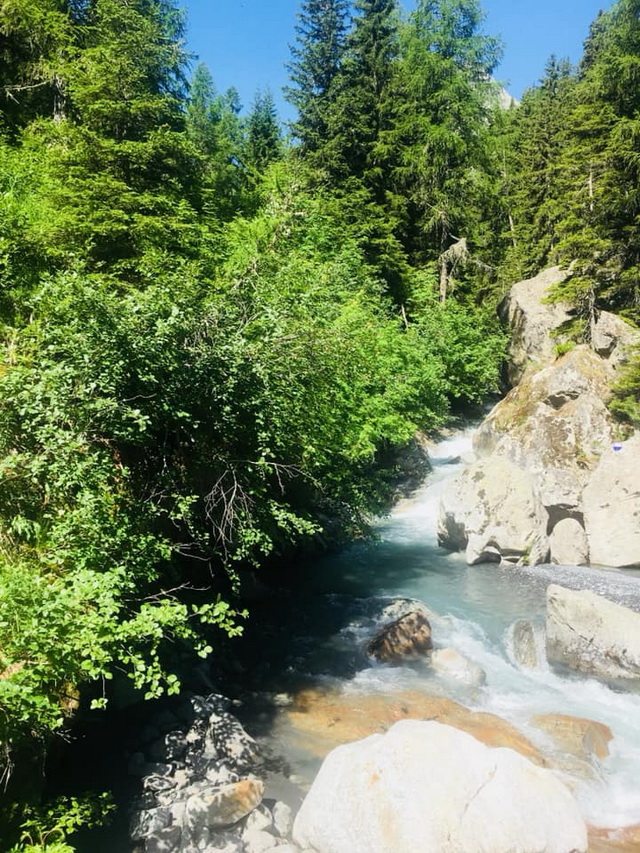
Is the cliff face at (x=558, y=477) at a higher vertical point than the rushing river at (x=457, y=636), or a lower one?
higher

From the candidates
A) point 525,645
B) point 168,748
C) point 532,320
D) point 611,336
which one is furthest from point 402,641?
point 532,320

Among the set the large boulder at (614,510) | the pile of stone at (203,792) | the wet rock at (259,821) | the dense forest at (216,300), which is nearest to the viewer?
the dense forest at (216,300)

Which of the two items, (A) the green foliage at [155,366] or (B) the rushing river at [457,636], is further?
(B) the rushing river at [457,636]

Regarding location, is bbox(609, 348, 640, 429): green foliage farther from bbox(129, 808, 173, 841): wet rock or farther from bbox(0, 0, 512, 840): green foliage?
bbox(129, 808, 173, 841): wet rock

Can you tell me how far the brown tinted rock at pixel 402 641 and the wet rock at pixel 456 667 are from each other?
11.8 inches

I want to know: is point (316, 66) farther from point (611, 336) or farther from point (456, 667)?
point (456, 667)

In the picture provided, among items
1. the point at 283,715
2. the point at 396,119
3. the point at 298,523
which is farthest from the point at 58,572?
the point at 396,119

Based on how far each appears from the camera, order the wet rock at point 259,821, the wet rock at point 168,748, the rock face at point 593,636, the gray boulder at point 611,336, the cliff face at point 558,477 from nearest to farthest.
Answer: the wet rock at point 259,821 → the wet rock at point 168,748 → the rock face at point 593,636 → the cliff face at point 558,477 → the gray boulder at point 611,336

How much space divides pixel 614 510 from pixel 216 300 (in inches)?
459

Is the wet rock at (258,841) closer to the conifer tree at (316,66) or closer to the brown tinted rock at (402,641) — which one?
the brown tinted rock at (402,641)

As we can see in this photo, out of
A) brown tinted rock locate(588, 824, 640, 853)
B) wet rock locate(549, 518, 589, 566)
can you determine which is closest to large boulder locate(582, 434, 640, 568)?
wet rock locate(549, 518, 589, 566)

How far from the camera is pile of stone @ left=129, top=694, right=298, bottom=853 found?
5.87m

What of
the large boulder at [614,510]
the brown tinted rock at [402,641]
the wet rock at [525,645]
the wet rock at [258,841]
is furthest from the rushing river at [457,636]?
the wet rock at [258,841]

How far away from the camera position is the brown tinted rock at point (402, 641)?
32.3 feet
